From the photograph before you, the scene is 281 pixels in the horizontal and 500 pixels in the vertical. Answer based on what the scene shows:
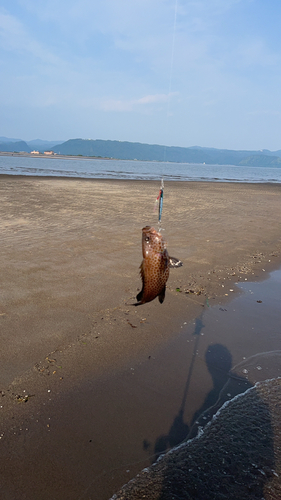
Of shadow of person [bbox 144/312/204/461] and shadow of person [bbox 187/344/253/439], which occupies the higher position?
shadow of person [bbox 187/344/253/439]

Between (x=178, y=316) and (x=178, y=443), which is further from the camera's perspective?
(x=178, y=316)

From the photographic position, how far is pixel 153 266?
3.19 metres

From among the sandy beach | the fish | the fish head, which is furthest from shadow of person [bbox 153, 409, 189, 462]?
the fish head

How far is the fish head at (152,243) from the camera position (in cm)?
320

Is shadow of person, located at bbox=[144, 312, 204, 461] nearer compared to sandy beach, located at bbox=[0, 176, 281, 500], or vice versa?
sandy beach, located at bbox=[0, 176, 281, 500]

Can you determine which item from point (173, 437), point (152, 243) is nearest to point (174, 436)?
point (173, 437)

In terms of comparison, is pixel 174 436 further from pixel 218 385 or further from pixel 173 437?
pixel 218 385

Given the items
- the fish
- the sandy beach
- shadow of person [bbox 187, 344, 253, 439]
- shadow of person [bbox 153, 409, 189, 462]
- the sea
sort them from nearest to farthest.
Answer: the fish → the sandy beach → shadow of person [bbox 153, 409, 189, 462] → shadow of person [bbox 187, 344, 253, 439] → the sea

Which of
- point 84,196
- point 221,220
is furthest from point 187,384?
point 84,196

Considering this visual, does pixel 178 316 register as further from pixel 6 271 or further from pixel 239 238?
pixel 239 238

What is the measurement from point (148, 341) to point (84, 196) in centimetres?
1777

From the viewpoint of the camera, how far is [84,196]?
72.2 ft

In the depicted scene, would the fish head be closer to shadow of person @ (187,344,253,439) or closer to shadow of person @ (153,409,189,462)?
shadow of person @ (153,409,189,462)

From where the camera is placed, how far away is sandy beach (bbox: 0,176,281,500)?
3338 mm
